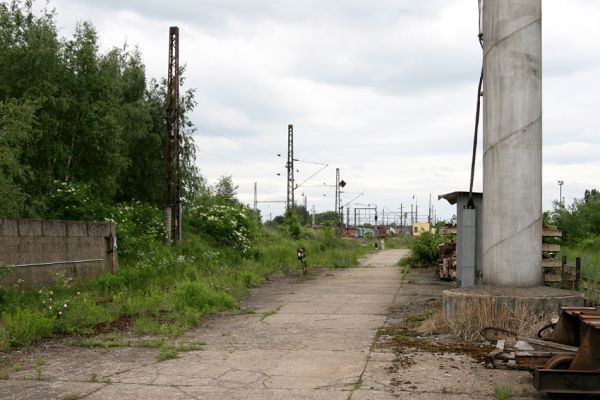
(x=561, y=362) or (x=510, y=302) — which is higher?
(x=510, y=302)

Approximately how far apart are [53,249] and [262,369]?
926cm

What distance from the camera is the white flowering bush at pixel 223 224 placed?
89.7 ft

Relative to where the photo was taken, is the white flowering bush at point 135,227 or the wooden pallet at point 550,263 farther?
the white flowering bush at point 135,227

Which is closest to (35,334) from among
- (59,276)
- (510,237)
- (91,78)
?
(59,276)

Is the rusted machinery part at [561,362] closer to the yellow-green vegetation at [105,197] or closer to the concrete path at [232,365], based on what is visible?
the concrete path at [232,365]

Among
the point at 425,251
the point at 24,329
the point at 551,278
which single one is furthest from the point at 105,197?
the point at 551,278

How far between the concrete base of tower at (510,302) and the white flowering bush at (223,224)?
1865cm

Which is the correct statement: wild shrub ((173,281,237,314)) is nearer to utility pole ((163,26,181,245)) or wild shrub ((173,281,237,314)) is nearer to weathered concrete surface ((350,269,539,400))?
weathered concrete surface ((350,269,539,400))

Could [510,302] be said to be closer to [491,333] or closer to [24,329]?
[491,333]

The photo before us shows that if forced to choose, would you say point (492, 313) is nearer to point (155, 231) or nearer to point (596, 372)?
point (596, 372)

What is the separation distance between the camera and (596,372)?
5.50m

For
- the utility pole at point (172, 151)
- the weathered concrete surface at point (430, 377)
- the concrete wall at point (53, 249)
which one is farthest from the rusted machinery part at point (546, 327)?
the utility pole at point (172, 151)

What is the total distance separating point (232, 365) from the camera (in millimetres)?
7340

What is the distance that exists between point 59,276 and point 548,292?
33.2 ft
